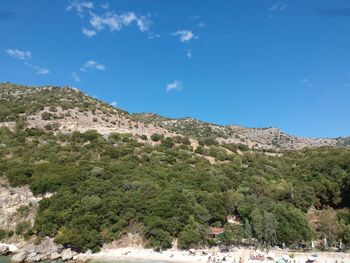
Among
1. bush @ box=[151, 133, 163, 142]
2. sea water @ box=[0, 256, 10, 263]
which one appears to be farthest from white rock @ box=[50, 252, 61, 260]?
bush @ box=[151, 133, 163, 142]

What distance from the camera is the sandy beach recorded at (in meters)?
50.9

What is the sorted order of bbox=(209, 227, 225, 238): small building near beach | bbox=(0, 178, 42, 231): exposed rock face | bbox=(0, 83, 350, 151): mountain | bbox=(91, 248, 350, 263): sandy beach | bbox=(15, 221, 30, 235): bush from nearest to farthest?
bbox=(91, 248, 350, 263): sandy beach → bbox=(15, 221, 30, 235): bush → bbox=(209, 227, 225, 238): small building near beach → bbox=(0, 178, 42, 231): exposed rock face → bbox=(0, 83, 350, 151): mountain

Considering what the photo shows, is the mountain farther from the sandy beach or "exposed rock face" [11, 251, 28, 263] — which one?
"exposed rock face" [11, 251, 28, 263]

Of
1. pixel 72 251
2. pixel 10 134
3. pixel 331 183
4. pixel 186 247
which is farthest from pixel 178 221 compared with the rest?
pixel 10 134

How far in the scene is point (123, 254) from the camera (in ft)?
177

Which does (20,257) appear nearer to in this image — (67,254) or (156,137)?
(67,254)

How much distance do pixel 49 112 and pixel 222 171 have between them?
5335 centimetres

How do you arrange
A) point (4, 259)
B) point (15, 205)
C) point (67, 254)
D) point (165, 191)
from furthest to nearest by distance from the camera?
point (165, 191) → point (15, 205) → point (67, 254) → point (4, 259)

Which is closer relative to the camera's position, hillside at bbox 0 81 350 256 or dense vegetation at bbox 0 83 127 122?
hillside at bbox 0 81 350 256

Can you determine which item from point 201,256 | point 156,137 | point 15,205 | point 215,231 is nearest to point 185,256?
point 201,256

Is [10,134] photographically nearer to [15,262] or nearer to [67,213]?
[67,213]

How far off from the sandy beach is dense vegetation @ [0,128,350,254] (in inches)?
77.8

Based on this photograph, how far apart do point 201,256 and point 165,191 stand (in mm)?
15719

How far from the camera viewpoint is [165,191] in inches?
2571
